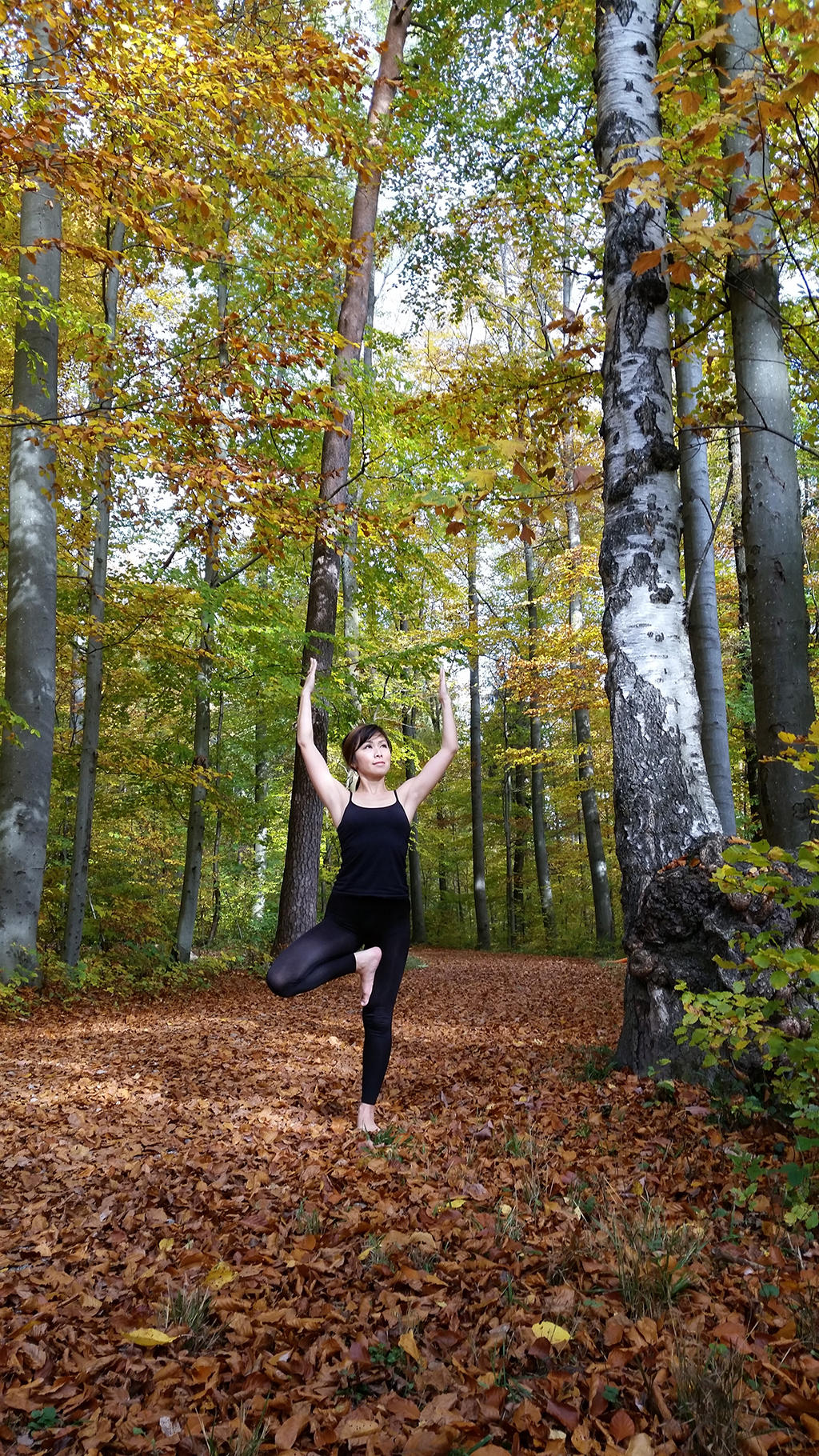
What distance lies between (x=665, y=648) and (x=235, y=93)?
201 inches

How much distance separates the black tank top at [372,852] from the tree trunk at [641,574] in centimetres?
116

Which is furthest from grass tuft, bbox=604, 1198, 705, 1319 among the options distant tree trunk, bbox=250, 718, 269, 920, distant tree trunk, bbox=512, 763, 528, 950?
distant tree trunk, bbox=512, 763, 528, 950

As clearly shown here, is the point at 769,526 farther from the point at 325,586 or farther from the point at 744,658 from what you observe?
the point at 744,658

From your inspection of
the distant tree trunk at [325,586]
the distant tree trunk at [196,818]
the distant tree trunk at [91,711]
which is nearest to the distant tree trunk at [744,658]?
the distant tree trunk at [325,586]

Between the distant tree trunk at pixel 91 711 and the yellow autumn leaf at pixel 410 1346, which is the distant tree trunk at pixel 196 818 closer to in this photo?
the distant tree trunk at pixel 91 711

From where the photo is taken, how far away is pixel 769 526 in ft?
16.7

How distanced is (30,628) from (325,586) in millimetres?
3681

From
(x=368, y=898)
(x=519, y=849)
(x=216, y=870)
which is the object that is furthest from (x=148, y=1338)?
(x=519, y=849)

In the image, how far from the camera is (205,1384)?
1.83 m

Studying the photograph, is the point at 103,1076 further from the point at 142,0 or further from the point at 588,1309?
the point at 142,0

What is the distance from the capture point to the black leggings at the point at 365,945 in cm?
362

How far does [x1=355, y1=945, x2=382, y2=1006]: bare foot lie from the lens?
375cm

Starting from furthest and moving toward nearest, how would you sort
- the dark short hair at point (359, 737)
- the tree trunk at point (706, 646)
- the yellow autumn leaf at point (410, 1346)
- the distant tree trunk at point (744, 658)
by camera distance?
the distant tree trunk at point (744, 658), the tree trunk at point (706, 646), the dark short hair at point (359, 737), the yellow autumn leaf at point (410, 1346)

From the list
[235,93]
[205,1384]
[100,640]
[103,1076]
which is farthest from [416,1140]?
[100,640]
